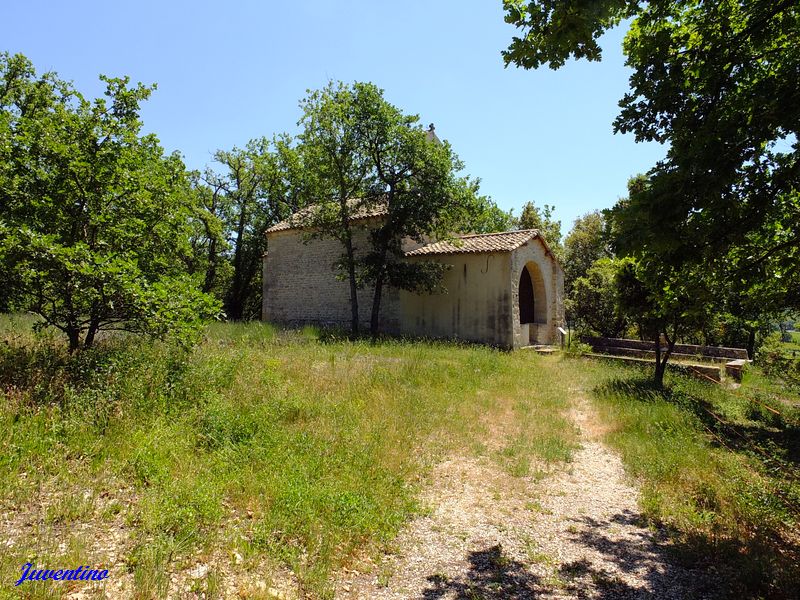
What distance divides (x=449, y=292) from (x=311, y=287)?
6.75 metres

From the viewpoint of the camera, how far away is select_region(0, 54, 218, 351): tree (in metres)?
5.77

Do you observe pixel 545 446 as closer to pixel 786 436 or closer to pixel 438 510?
pixel 438 510

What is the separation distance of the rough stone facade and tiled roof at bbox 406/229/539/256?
0.04 m

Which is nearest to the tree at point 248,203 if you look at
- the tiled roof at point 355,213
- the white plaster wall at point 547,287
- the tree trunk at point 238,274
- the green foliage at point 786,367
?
the tree trunk at point 238,274

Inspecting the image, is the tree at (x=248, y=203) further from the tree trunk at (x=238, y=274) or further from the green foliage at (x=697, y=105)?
the green foliage at (x=697, y=105)

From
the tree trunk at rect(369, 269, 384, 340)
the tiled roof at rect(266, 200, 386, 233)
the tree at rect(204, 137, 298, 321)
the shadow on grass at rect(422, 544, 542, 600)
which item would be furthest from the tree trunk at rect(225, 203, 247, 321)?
the shadow on grass at rect(422, 544, 542, 600)

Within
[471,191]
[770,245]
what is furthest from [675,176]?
[471,191]

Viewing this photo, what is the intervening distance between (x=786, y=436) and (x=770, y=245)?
404 cm

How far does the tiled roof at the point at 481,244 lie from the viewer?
1664 centimetres
